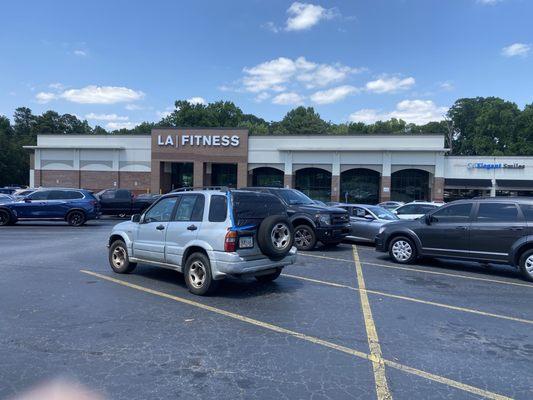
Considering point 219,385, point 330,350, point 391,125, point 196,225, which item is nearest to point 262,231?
point 196,225

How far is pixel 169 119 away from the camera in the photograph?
94625mm

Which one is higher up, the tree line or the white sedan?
the tree line

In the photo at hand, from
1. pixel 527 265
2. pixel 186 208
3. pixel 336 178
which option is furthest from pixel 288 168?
pixel 186 208

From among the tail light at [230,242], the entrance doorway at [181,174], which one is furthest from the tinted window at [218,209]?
the entrance doorway at [181,174]

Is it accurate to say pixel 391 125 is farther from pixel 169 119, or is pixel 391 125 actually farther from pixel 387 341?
pixel 387 341

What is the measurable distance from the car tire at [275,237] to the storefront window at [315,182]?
36285 millimetres

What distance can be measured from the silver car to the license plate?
25.5ft

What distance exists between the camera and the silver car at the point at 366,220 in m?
13.8

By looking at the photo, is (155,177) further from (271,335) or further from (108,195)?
(271,335)

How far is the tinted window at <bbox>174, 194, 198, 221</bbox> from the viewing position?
7.27 metres

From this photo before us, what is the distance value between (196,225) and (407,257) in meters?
6.05

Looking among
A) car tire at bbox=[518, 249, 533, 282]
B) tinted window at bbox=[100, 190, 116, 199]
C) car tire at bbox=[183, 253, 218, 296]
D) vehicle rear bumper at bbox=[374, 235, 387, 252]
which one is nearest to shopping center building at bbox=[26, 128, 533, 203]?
tinted window at bbox=[100, 190, 116, 199]

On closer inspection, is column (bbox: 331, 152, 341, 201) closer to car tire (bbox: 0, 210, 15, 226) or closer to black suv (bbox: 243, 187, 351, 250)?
car tire (bbox: 0, 210, 15, 226)

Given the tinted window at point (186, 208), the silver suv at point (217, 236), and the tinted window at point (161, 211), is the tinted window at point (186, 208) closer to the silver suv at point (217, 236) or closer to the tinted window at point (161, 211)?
the silver suv at point (217, 236)
